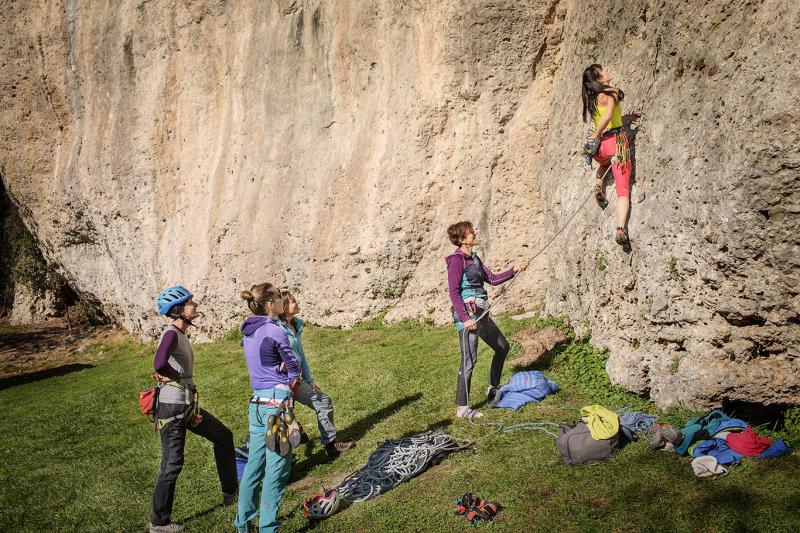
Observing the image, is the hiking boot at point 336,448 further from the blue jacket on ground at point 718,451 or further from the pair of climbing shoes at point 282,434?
the blue jacket on ground at point 718,451

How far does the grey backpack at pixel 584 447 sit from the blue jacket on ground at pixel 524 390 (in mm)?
1472

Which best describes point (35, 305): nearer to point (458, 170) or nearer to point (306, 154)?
point (306, 154)

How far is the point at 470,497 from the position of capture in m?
5.02

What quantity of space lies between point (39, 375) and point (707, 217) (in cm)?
1827

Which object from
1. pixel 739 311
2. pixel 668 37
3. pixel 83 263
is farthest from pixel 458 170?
pixel 83 263

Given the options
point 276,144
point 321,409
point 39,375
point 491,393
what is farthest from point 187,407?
point 39,375

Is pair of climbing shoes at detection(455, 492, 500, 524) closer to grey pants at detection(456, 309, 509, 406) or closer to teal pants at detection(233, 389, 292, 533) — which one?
teal pants at detection(233, 389, 292, 533)

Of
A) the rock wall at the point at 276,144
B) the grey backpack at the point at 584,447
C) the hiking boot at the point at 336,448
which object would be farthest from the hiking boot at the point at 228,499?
the rock wall at the point at 276,144

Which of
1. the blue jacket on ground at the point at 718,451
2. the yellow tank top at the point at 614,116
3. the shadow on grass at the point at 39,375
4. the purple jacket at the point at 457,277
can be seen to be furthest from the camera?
the shadow on grass at the point at 39,375

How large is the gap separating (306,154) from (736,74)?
10488 millimetres

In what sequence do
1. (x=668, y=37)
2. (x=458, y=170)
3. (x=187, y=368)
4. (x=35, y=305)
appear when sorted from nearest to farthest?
(x=187, y=368), (x=668, y=37), (x=458, y=170), (x=35, y=305)

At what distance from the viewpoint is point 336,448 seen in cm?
704

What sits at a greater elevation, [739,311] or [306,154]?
[306,154]

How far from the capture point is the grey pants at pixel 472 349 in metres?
6.80
